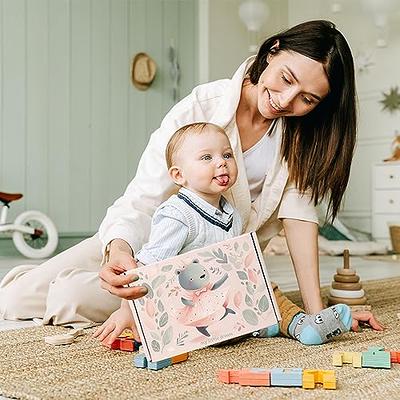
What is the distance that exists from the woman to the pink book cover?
→ 209 millimetres

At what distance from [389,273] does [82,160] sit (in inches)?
83.1

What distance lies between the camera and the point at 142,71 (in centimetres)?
484

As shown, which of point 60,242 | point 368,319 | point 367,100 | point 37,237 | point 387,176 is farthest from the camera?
point 367,100

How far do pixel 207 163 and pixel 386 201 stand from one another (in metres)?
3.84

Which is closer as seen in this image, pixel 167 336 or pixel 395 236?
pixel 167 336

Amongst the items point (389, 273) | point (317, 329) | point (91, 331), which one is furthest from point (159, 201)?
point (389, 273)

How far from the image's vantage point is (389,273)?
337 centimetres

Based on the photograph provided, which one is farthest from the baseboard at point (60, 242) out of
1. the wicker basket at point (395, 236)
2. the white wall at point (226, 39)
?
the wicker basket at point (395, 236)

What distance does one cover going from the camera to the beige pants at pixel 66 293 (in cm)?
174

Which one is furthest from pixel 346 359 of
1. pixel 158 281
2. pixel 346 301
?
pixel 346 301

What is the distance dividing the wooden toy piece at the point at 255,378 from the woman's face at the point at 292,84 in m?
0.62

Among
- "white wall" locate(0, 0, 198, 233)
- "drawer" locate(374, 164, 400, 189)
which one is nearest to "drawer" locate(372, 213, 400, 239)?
"drawer" locate(374, 164, 400, 189)

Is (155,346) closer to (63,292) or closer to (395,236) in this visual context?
(63,292)

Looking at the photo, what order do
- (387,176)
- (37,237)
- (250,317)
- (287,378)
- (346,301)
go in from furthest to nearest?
(387,176)
(37,237)
(346,301)
(250,317)
(287,378)
